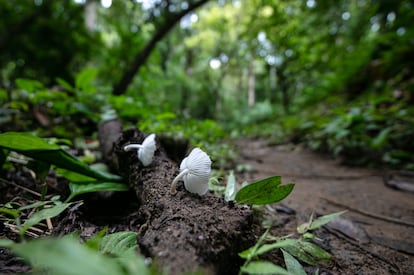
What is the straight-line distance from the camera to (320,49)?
671 centimetres

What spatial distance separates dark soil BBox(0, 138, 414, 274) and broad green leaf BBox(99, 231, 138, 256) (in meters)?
0.04

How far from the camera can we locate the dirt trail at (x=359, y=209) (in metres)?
0.86

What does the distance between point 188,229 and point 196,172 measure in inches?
7.8

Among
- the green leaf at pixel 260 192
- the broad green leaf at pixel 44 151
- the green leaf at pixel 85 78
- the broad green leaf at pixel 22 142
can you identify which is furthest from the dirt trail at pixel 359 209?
the green leaf at pixel 85 78

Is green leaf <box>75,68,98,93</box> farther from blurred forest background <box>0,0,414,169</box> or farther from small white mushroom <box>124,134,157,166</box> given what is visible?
small white mushroom <box>124,134,157,166</box>

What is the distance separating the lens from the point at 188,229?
0.57 m

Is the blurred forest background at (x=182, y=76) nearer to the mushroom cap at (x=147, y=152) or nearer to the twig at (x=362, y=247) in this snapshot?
the mushroom cap at (x=147, y=152)

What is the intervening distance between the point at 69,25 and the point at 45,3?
1.58 feet

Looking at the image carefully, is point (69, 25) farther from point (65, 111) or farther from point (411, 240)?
point (411, 240)

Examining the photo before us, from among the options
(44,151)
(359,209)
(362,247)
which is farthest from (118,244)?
(359,209)

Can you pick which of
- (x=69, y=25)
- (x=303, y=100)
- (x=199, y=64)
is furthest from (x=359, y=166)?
(x=199, y=64)

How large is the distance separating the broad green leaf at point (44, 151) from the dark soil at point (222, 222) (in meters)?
0.12

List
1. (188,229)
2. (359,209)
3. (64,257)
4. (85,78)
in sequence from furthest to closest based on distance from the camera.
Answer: (85,78)
(359,209)
(188,229)
(64,257)

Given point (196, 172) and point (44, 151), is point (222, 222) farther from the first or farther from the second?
point (44, 151)
